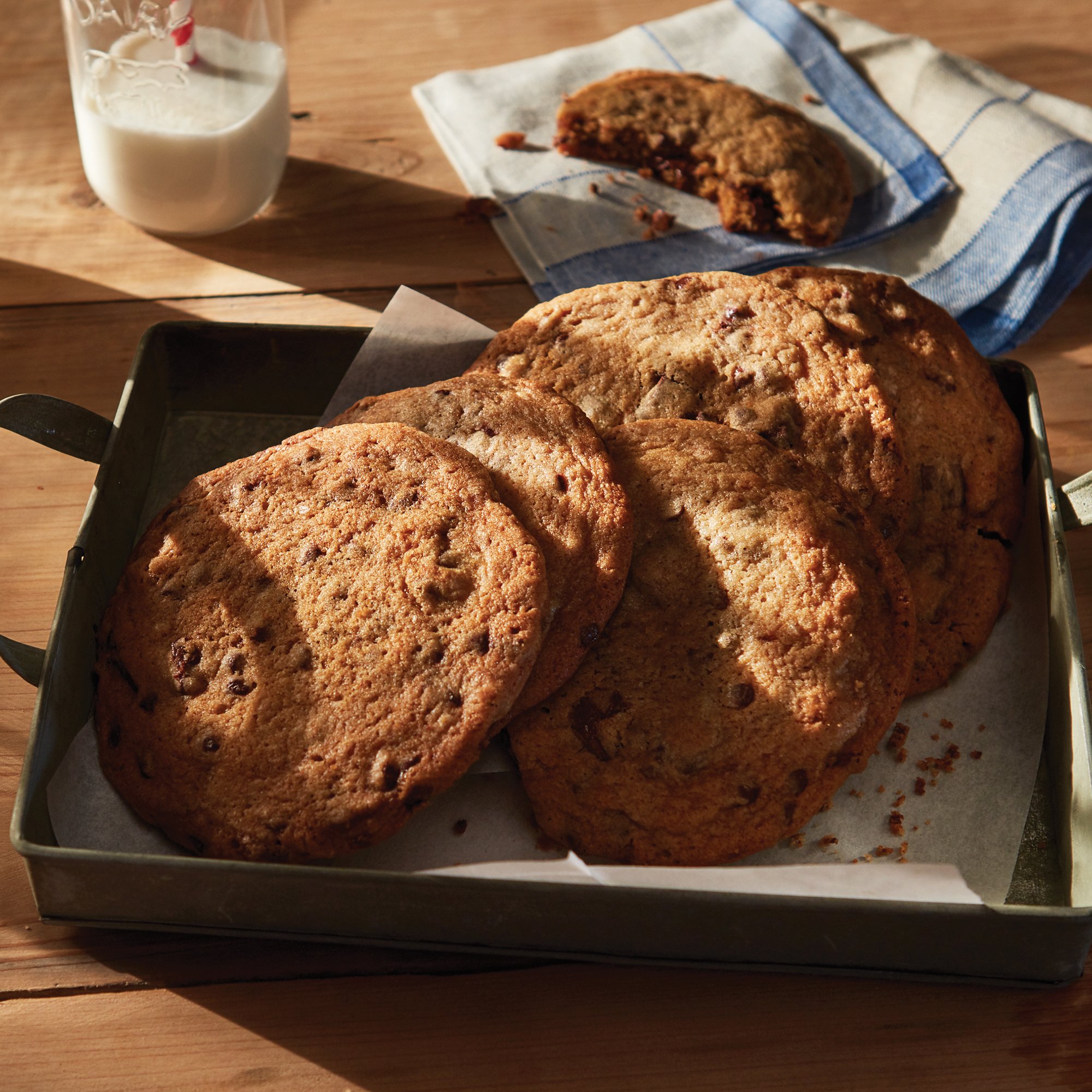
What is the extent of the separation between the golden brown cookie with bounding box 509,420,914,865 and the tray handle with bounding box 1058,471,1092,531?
0.88ft

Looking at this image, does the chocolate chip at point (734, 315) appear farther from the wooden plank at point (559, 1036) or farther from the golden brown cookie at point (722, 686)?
the wooden plank at point (559, 1036)

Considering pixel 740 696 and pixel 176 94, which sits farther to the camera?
pixel 176 94

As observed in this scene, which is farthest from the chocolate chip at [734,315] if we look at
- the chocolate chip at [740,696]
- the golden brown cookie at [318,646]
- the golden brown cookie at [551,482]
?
the chocolate chip at [740,696]

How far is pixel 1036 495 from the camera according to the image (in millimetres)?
1415

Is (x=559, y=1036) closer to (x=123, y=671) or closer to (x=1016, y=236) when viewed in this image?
(x=123, y=671)

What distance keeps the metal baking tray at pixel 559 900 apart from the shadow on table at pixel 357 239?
68cm

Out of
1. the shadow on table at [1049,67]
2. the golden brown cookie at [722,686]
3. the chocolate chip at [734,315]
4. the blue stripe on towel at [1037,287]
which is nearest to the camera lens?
the golden brown cookie at [722,686]

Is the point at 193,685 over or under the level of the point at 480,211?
under

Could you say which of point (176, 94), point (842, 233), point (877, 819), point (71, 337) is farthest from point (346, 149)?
point (877, 819)

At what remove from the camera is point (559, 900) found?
1016 millimetres

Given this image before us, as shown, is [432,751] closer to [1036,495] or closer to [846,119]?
[1036,495]

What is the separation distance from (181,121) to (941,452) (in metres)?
1.18

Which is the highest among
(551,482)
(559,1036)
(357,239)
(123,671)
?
(551,482)

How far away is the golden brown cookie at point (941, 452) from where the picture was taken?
1.35 meters
